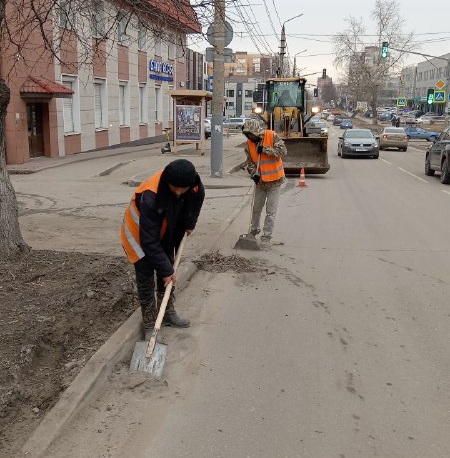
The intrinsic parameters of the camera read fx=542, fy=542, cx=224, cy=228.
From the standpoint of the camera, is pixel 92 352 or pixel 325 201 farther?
pixel 325 201

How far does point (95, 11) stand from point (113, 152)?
18.4 m

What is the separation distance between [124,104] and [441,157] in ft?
59.7

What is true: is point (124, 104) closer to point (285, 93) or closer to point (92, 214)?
point (285, 93)

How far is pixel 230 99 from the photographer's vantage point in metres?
109

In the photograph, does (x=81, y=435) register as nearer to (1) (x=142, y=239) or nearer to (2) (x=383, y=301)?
(1) (x=142, y=239)

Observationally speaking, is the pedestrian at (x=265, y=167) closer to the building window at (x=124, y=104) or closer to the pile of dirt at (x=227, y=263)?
the pile of dirt at (x=227, y=263)

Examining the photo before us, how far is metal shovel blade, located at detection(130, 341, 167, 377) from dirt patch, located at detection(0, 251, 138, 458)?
345 mm

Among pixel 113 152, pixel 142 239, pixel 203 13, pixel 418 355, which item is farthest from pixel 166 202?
pixel 113 152

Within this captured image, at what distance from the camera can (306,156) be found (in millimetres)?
17156

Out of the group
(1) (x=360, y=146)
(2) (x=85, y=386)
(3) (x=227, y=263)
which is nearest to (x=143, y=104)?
(1) (x=360, y=146)

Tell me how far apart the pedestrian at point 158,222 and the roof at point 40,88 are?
15.8 meters

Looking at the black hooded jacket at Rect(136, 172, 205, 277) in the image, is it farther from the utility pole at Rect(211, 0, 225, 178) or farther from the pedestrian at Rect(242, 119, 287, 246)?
the utility pole at Rect(211, 0, 225, 178)

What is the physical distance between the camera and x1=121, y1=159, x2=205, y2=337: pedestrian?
3947 millimetres

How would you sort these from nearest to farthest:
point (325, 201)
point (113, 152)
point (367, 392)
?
point (367, 392) < point (325, 201) < point (113, 152)
